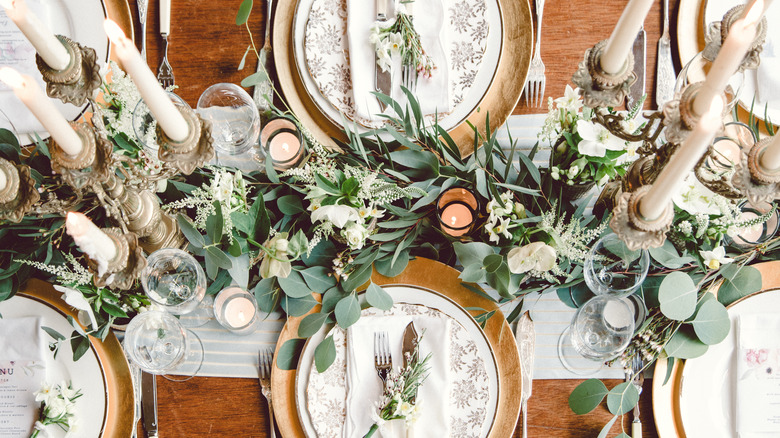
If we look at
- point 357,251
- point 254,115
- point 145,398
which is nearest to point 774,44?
point 357,251

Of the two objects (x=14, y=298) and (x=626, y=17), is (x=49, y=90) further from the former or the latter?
(x=626, y=17)

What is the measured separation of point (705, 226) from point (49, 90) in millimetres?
1192

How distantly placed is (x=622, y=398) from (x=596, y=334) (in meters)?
0.15

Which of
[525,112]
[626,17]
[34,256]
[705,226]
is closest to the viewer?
[626,17]

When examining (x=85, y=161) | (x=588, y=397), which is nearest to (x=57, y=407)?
(x=85, y=161)

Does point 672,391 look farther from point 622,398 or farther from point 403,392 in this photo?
point 403,392

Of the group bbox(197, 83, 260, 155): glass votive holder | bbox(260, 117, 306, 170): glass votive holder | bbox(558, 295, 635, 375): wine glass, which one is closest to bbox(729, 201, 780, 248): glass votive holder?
bbox(558, 295, 635, 375): wine glass

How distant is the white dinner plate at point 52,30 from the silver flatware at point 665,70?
1.36 meters

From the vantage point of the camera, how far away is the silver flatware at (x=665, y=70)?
114 centimetres

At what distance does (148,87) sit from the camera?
2.09ft

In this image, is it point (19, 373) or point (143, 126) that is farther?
point (19, 373)

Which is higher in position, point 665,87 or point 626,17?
point 665,87

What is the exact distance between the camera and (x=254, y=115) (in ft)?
3.57

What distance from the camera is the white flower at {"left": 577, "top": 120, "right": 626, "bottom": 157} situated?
86cm
